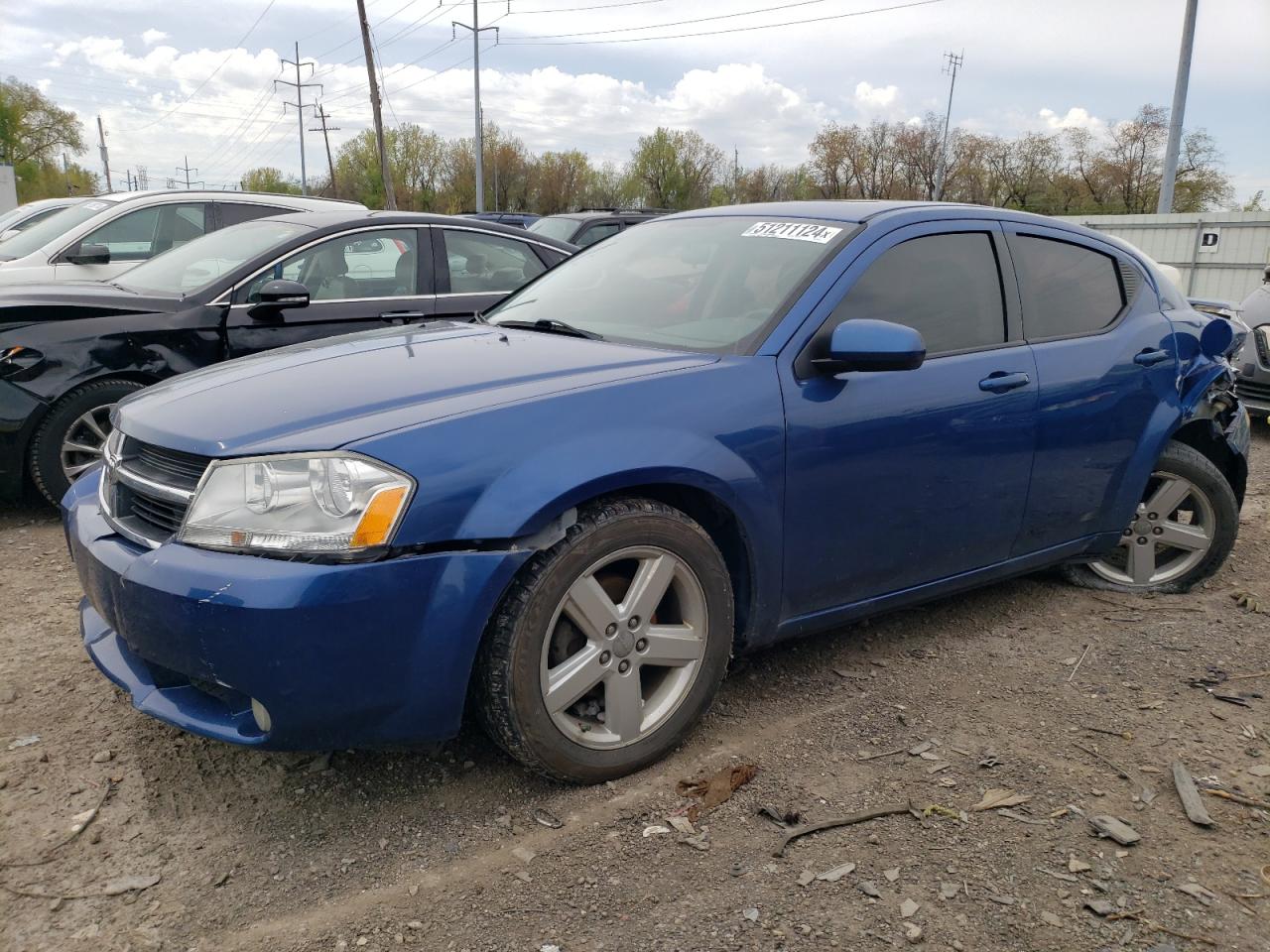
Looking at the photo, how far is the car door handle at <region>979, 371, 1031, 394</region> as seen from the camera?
340 cm

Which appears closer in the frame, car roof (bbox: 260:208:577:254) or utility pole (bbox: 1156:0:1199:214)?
car roof (bbox: 260:208:577:254)

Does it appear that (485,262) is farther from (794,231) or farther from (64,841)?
(64,841)

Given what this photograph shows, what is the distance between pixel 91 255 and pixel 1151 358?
7732 millimetres

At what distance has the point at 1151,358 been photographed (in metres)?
3.96

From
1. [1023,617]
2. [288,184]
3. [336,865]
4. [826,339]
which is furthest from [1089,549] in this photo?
[288,184]

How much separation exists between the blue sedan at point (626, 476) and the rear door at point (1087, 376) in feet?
0.04

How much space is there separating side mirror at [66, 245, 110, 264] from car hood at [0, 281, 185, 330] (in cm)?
286

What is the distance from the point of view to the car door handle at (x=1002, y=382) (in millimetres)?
3402

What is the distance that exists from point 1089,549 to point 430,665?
2894 millimetres

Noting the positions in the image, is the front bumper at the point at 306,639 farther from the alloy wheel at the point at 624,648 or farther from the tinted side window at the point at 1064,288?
the tinted side window at the point at 1064,288

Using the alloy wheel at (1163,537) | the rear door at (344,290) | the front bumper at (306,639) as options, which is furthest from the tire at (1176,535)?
the rear door at (344,290)

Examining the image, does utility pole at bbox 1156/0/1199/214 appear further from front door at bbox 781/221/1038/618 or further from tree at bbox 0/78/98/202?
tree at bbox 0/78/98/202

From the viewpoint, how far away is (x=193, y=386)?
295 centimetres

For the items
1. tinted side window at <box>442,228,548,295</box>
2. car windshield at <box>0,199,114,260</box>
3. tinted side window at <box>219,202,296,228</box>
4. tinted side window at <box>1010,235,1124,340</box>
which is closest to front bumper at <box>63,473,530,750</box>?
tinted side window at <box>1010,235,1124,340</box>
